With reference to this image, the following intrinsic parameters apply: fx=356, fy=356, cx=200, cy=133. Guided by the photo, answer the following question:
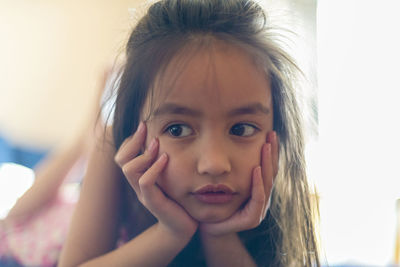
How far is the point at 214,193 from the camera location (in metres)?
0.45

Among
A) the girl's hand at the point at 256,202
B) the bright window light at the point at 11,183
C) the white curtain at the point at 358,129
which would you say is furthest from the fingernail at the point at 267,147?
the bright window light at the point at 11,183

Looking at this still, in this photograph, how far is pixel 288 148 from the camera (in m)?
0.59

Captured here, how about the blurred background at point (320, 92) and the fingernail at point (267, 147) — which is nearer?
the fingernail at point (267, 147)

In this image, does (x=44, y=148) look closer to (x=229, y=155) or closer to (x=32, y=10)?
(x=32, y=10)

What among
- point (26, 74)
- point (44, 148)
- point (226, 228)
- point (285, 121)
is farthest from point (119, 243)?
point (26, 74)

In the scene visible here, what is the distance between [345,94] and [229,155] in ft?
1.83

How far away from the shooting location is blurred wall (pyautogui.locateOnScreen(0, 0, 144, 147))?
0.88 m

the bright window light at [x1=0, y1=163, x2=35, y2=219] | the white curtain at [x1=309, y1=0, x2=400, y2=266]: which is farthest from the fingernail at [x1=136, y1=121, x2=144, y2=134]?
the bright window light at [x1=0, y1=163, x2=35, y2=219]

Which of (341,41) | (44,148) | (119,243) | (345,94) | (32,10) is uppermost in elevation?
(32,10)

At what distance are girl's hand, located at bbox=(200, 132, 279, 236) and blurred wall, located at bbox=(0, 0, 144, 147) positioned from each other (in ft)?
1.60

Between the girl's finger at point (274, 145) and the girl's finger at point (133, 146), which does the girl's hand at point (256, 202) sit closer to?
the girl's finger at point (274, 145)

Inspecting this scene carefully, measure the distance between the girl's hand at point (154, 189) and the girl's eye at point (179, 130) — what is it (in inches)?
1.1

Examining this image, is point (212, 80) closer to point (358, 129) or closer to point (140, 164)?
point (140, 164)

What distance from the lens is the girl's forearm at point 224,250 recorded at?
52 cm
